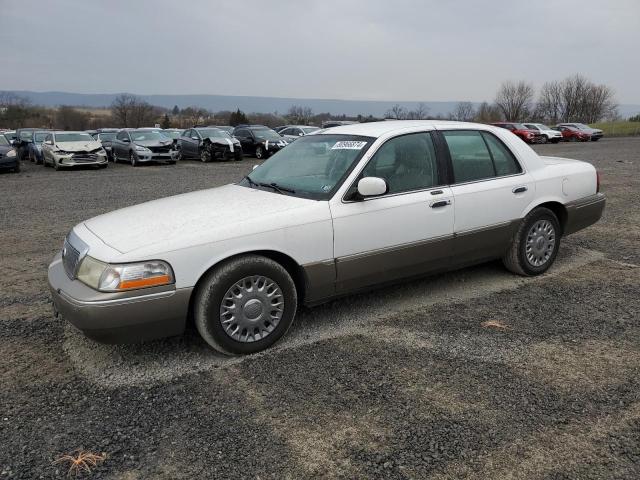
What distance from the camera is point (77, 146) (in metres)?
18.5

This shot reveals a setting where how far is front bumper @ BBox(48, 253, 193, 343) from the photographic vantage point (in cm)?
318

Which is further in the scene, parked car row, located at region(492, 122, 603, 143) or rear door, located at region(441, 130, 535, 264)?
parked car row, located at region(492, 122, 603, 143)

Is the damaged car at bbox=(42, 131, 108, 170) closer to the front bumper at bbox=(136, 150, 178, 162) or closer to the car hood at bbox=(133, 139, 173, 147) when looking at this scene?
the front bumper at bbox=(136, 150, 178, 162)

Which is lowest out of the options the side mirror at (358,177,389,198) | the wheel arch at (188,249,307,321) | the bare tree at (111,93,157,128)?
the wheel arch at (188,249,307,321)

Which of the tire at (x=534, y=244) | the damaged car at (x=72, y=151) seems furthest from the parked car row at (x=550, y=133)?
the tire at (x=534, y=244)

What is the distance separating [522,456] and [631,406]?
0.88 m

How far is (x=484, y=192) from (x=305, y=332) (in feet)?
6.68

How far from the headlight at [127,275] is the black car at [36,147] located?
20313 mm

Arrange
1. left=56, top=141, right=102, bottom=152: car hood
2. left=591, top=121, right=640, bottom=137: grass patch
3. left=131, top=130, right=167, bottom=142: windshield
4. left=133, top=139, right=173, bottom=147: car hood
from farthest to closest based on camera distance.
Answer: left=591, top=121, right=640, bottom=137: grass patch, left=131, top=130, right=167, bottom=142: windshield, left=133, top=139, right=173, bottom=147: car hood, left=56, top=141, right=102, bottom=152: car hood

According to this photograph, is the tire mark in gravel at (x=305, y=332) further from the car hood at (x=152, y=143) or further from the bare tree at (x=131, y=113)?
the bare tree at (x=131, y=113)

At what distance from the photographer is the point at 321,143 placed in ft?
15.2

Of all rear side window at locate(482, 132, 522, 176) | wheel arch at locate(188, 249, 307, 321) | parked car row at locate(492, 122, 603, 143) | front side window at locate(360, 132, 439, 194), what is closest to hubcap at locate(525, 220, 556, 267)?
A: rear side window at locate(482, 132, 522, 176)

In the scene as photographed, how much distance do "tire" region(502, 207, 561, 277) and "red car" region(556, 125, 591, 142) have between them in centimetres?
3715

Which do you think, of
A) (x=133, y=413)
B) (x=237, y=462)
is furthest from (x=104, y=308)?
(x=237, y=462)
